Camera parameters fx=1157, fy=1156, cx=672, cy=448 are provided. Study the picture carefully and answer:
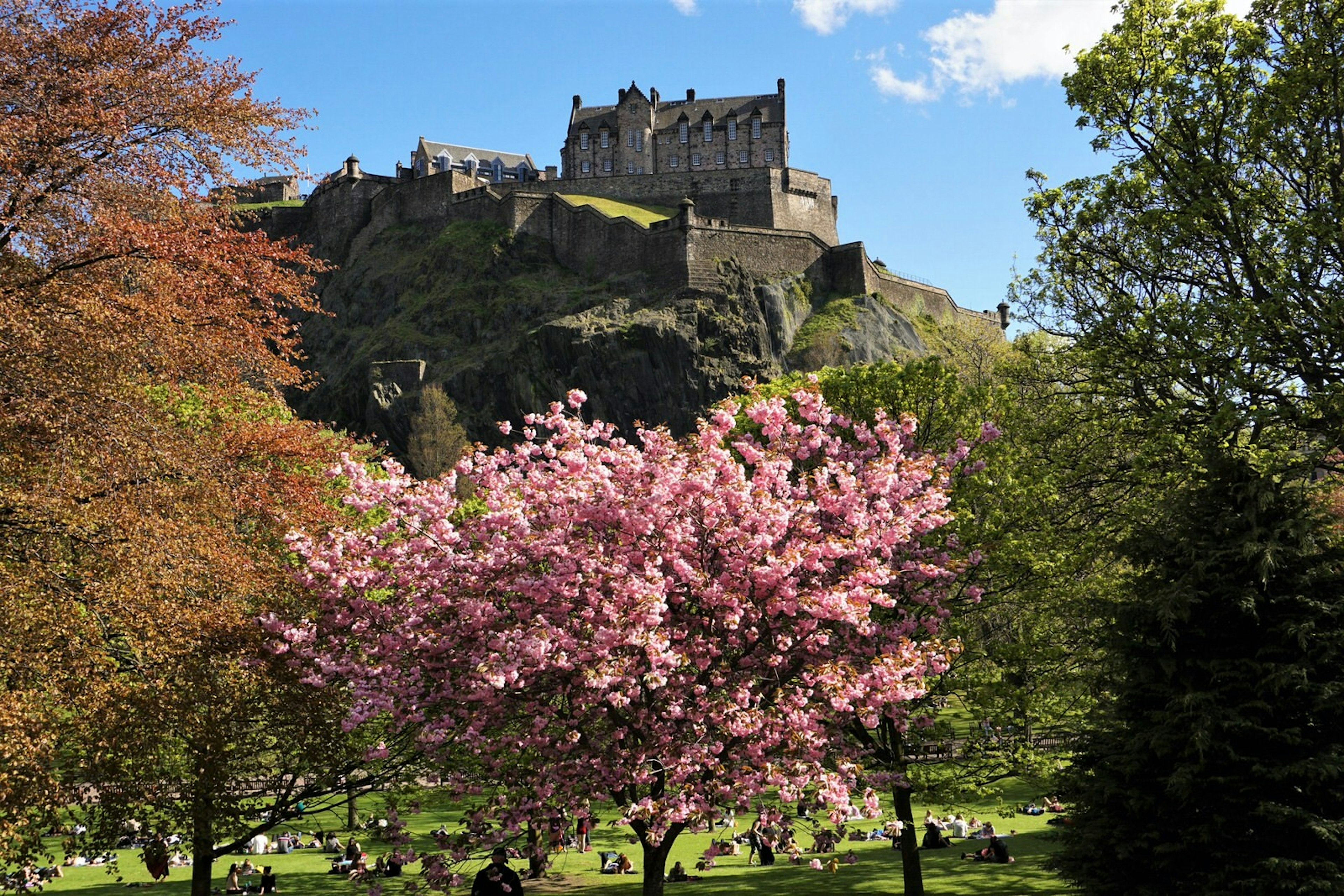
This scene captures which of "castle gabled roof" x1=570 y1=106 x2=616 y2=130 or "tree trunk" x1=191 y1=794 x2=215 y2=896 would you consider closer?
"tree trunk" x1=191 y1=794 x2=215 y2=896

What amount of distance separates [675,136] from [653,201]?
10790mm

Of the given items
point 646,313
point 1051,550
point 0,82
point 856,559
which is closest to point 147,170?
point 0,82

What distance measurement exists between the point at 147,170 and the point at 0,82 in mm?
2146

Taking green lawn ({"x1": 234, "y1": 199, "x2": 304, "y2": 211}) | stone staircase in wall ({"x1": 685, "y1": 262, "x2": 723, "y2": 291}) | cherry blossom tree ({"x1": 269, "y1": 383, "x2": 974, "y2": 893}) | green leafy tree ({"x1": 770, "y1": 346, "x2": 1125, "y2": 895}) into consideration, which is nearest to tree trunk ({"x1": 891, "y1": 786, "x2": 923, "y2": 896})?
green leafy tree ({"x1": 770, "y1": 346, "x2": 1125, "y2": 895})

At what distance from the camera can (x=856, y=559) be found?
1568 centimetres

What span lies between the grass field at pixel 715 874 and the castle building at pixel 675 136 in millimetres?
Answer: 81699

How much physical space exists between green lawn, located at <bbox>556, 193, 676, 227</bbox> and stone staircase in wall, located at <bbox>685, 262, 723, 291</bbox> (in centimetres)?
707

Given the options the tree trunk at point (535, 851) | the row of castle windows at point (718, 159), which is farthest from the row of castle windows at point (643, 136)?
the tree trunk at point (535, 851)

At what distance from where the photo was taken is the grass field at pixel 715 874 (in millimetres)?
22156

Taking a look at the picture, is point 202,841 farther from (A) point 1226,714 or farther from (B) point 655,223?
(B) point 655,223

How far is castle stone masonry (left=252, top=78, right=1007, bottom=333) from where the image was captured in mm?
86500

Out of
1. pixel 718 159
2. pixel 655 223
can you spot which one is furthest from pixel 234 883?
pixel 718 159

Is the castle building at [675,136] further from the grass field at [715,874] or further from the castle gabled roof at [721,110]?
the grass field at [715,874]

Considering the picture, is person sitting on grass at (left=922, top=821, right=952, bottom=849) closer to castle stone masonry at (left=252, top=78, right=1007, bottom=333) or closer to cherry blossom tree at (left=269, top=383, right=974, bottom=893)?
cherry blossom tree at (left=269, top=383, right=974, bottom=893)
